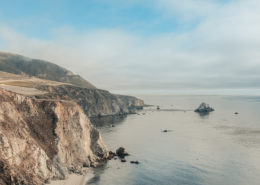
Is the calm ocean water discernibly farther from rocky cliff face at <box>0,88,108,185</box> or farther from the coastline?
rocky cliff face at <box>0,88,108,185</box>

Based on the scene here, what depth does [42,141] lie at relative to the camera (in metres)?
60.1

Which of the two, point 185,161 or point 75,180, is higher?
point 185,161

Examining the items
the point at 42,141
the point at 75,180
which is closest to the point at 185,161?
the point at 75,180

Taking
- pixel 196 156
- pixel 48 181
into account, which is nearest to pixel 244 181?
pixel 196 156

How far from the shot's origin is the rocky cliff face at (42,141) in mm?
48312

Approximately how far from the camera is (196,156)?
8294 centimetres

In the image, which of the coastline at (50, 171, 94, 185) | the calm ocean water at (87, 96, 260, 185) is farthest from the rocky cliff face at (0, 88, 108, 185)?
the calm ocean water at (87, 96, 260, 185)

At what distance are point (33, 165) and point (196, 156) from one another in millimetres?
56626

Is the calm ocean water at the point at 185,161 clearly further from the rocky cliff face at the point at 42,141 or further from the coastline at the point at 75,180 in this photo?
the rocky cliff face at the point at 42,141

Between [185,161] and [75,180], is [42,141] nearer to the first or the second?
[75,180]

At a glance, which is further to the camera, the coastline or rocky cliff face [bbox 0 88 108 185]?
the coastline

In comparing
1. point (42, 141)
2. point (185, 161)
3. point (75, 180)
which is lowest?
point (75, 180)

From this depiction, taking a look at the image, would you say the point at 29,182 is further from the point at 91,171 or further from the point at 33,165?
the point at 91,171

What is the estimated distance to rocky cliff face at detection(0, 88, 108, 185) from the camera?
48.3 metres
